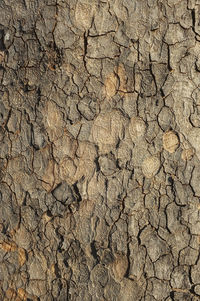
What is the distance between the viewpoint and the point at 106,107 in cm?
169

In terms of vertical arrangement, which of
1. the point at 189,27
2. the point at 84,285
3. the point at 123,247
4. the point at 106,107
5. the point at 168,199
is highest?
the point at 189,27

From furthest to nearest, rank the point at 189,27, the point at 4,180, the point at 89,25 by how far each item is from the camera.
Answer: the point at 4,180 → the point at 89,25 → the point at 189,27

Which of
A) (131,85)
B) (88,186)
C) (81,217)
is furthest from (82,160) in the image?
(131,85)

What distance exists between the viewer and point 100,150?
1.71 meters

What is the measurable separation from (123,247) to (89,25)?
31.0 inches

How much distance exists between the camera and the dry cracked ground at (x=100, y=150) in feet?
5.33

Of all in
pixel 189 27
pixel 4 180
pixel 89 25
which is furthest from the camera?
pixel 4 180

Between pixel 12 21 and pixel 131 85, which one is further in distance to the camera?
pixel 12 21

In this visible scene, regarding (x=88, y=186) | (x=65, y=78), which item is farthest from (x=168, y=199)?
(x=65, y=78)

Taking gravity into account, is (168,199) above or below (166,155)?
below

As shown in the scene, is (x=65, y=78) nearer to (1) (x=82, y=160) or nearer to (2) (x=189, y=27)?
(1) (x=82, y=160)

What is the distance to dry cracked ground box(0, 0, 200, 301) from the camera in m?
1.63

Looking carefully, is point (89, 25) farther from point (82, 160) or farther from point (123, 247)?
point (123, 247)

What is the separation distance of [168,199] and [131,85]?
16.2 inches
